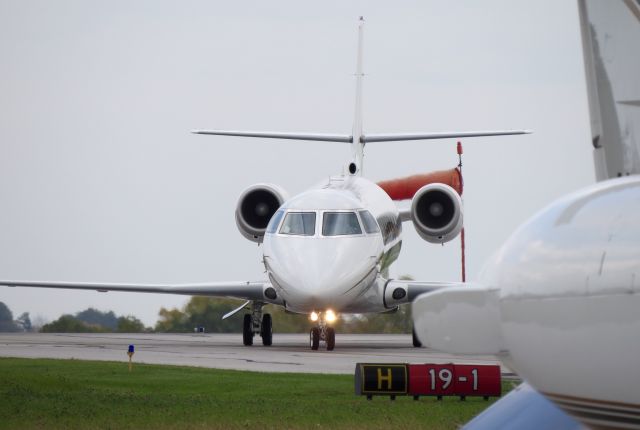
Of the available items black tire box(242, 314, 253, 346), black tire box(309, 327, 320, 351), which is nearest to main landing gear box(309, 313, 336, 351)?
black tire box(309, 327, 320, 351)

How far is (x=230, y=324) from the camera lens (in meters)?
46.2

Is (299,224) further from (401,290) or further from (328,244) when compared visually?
(401,290)

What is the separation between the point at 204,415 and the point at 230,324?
35404mm

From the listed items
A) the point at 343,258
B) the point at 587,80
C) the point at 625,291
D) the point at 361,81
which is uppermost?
the point at 361,81

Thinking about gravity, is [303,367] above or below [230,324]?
below

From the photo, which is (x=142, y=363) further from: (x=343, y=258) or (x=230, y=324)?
(x=230, y=324)

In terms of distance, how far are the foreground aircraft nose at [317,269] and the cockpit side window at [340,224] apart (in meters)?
0.17

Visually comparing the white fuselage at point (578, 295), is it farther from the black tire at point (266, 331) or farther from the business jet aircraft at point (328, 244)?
the black tire at point (266, 331)

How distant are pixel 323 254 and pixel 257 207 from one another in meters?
4.99

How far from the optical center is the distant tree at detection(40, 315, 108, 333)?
144 feet

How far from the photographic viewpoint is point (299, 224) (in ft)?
82.7

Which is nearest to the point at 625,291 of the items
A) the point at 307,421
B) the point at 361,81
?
the point at 307,421

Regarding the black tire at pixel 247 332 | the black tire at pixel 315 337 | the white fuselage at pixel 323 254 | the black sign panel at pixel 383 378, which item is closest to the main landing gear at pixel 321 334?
the black tire at pixel 315 337

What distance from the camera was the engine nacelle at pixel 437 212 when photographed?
28906 mm
